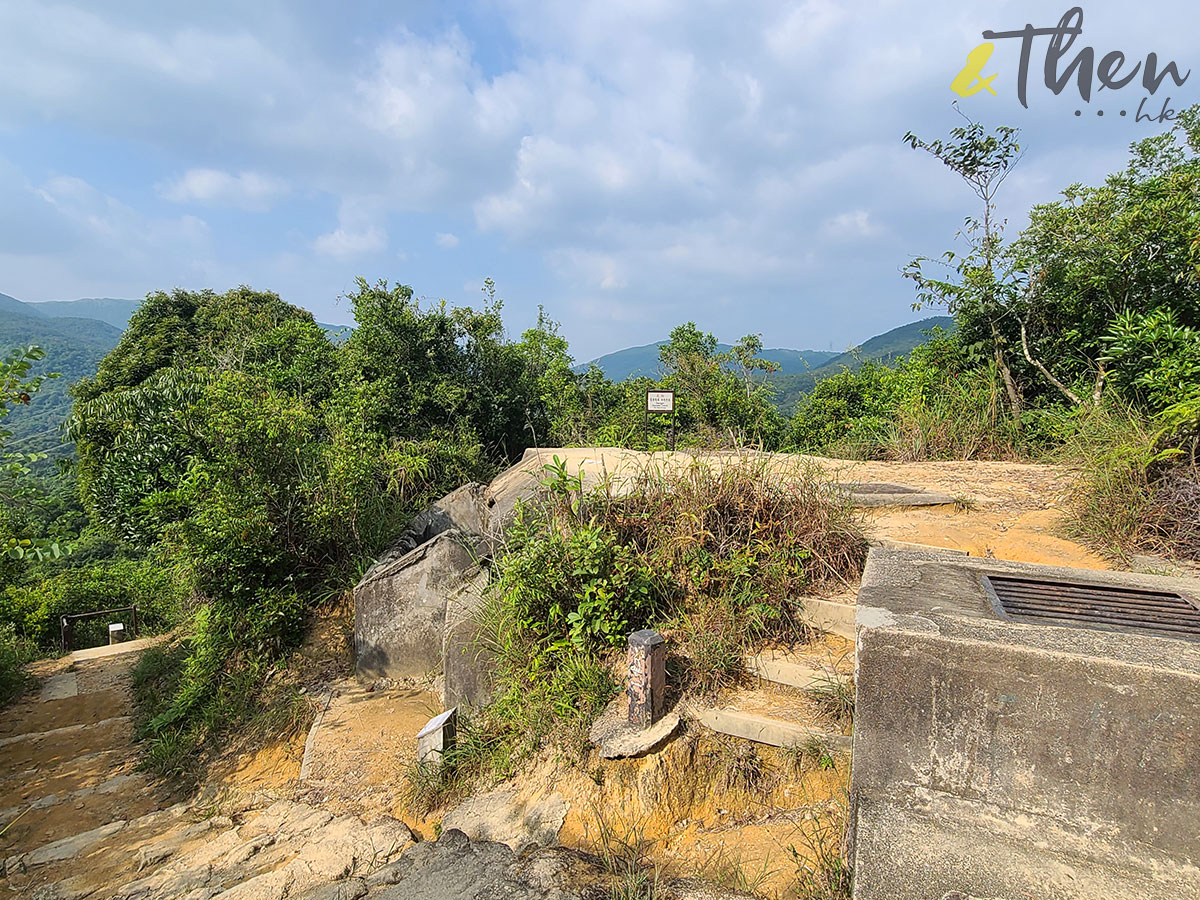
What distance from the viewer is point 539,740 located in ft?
11.5

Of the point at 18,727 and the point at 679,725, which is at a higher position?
the point at 679,725

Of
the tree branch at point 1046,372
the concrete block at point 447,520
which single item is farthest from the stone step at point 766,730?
the tree branch at point 1046,372

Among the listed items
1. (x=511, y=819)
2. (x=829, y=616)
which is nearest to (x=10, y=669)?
(x=511, y=819)

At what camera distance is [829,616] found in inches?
137

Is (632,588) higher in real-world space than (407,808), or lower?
higher

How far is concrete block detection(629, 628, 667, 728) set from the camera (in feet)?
9.99

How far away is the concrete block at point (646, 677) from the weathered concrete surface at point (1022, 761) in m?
1.09

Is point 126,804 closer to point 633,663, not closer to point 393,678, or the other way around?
point 393,678

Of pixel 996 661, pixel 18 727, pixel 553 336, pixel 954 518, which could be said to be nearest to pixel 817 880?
pixel 996 661

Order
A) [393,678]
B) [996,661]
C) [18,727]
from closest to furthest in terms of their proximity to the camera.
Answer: [996,661], [393,678], [18,727]

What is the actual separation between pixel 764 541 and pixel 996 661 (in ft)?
6.18

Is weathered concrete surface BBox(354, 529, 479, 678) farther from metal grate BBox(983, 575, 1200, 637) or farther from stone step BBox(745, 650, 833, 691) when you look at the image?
metal grate BBox(983, 575, 1200, 637)

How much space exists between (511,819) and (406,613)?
270cm

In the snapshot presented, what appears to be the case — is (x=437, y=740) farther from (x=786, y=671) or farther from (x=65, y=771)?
(x=65, y=771)
